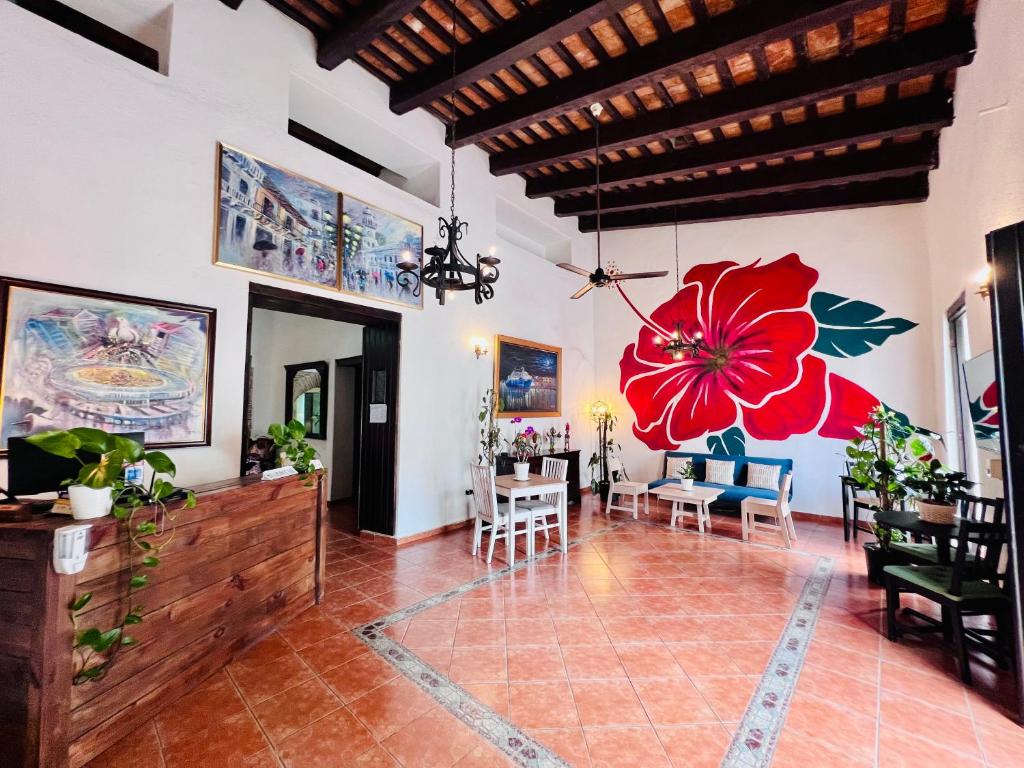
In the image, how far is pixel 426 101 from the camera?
14.4 ft

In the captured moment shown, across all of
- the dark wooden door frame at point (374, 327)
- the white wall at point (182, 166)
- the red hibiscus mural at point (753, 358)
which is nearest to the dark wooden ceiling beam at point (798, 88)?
the white wall at point (182, 166)

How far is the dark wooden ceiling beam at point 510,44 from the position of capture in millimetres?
3260

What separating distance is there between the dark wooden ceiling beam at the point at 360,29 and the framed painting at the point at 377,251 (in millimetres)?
1150

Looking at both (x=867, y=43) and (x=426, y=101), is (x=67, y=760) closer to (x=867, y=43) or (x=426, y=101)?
(x=426, y=101)

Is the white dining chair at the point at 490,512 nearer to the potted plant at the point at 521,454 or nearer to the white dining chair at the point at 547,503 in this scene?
the white dining chair at the point at 547,503

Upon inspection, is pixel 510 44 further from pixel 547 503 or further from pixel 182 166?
pixel 547 503

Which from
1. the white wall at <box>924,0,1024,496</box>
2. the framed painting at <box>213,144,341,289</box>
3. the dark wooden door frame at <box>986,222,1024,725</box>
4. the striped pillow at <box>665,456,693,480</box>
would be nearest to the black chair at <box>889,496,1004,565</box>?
the white wall at <box>924,0,1024,496</box>

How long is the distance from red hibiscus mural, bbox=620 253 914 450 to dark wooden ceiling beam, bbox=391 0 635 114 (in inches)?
180

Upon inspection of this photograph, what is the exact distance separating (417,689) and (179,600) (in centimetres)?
130

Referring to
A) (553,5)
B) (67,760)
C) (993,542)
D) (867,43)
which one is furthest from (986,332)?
(67,760)

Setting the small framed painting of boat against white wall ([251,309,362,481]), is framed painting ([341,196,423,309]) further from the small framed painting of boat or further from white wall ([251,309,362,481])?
white wall ([251,309,362,481])

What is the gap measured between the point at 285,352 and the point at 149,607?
5588 millimetres

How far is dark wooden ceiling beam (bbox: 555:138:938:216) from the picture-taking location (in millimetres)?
4953

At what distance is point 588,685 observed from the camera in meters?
2.39
